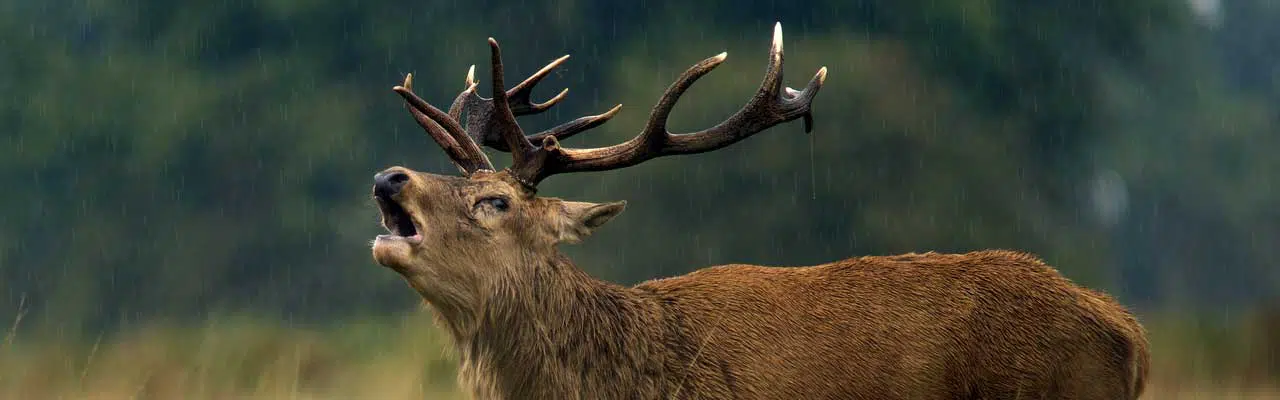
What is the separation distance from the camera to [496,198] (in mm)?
6145

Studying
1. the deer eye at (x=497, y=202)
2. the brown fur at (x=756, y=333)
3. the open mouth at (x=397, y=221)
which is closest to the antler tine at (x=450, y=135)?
the brown fur at (x=756, y=333)

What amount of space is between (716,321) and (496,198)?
907mm

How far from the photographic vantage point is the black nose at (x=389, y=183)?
5.77 meters

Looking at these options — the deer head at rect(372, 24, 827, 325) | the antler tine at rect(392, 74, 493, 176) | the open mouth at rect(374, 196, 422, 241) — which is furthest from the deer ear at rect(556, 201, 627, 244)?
the open mouth at rect(374, 196, 422, 241)

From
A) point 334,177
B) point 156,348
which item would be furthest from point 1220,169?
point 156,348

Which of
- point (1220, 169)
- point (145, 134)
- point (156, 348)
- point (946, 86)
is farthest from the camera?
point (1220, 169)

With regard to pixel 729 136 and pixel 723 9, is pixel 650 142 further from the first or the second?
pixel 723 9

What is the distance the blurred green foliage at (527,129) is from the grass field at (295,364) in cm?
542

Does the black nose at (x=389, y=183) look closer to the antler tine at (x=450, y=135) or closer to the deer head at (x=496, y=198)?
the deer head at (x=496, y=198)

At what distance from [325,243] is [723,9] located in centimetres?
603

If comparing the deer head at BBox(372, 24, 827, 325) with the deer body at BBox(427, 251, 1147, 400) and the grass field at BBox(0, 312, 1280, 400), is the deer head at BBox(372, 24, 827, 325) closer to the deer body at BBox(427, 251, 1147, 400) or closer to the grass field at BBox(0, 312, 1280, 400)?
the deer body at BBox(427, 251, 1147, 400)

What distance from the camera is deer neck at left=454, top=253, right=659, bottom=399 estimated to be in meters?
6.12

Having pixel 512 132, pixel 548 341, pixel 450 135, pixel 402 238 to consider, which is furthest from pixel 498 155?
pixel 402 238

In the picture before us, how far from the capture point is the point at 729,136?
663cm
